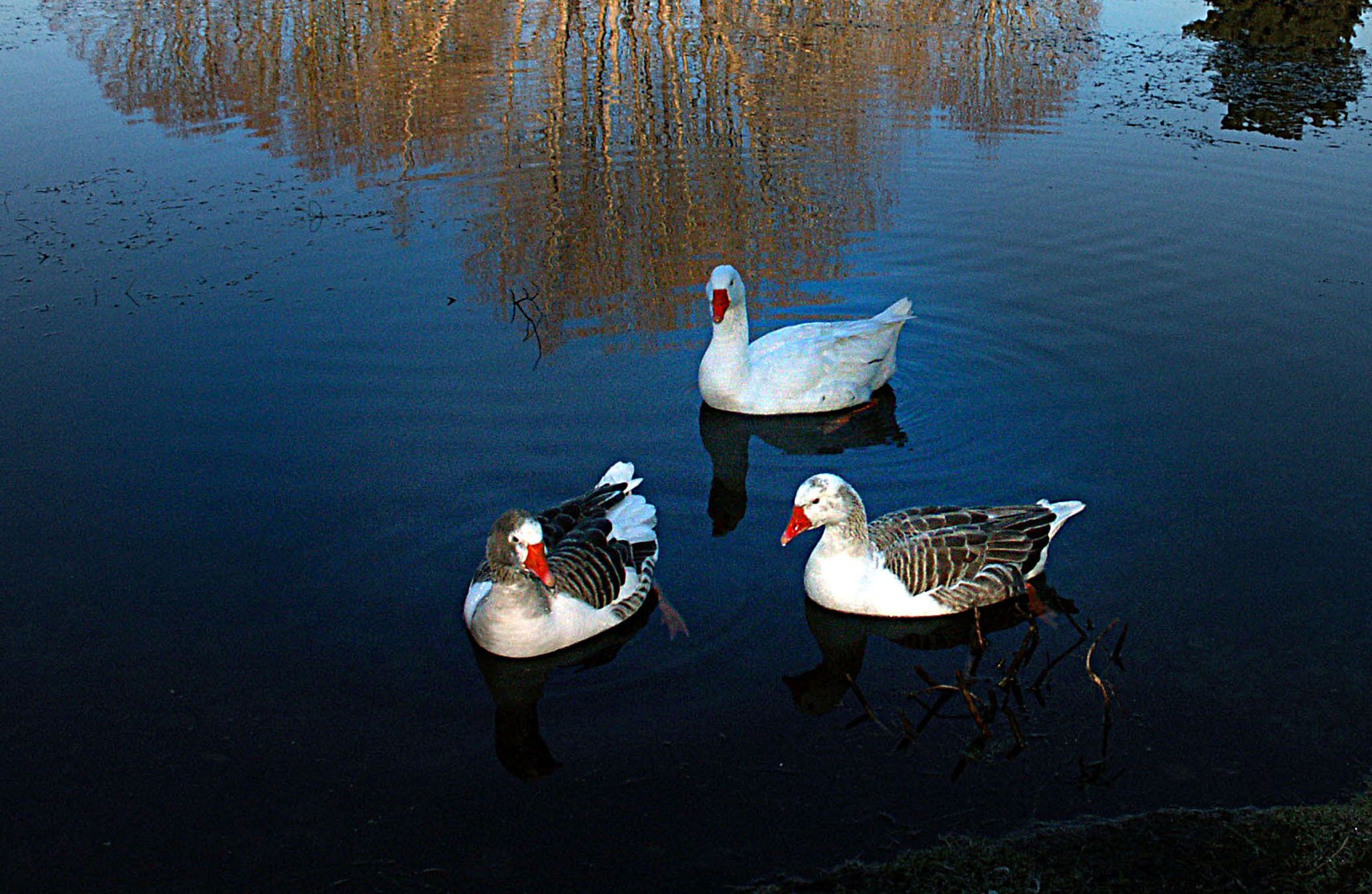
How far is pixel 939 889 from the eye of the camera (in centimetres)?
509

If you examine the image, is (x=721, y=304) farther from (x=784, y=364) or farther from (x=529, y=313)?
(x=529, y=313)

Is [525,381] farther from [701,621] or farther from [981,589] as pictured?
[981,589]

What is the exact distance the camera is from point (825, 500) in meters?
6.93

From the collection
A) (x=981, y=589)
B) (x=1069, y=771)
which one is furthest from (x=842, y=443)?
(x=1069, y=771)

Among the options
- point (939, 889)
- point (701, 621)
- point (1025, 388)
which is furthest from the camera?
point (1025, 388)

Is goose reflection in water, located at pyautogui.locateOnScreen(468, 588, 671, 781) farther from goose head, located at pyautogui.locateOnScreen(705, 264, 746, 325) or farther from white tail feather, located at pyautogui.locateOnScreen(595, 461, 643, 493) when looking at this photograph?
goose head, located at pyautogui.locateOnScreen(705, 264, 746, 325)

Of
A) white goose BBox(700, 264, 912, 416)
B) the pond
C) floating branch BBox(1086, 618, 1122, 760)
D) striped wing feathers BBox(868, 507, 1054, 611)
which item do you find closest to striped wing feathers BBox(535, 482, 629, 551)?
the pond

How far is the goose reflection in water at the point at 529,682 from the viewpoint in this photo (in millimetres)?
5957

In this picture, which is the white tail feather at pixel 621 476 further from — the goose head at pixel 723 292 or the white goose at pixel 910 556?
the goose head at pixel 723 292

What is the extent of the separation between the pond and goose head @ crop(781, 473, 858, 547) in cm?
57

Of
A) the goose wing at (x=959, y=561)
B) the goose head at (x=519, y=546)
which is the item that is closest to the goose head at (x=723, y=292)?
the goose wing at (x=959, y=561)

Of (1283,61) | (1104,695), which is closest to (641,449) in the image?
(1104,695)

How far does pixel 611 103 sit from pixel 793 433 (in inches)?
348

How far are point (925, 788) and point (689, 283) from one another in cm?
675
